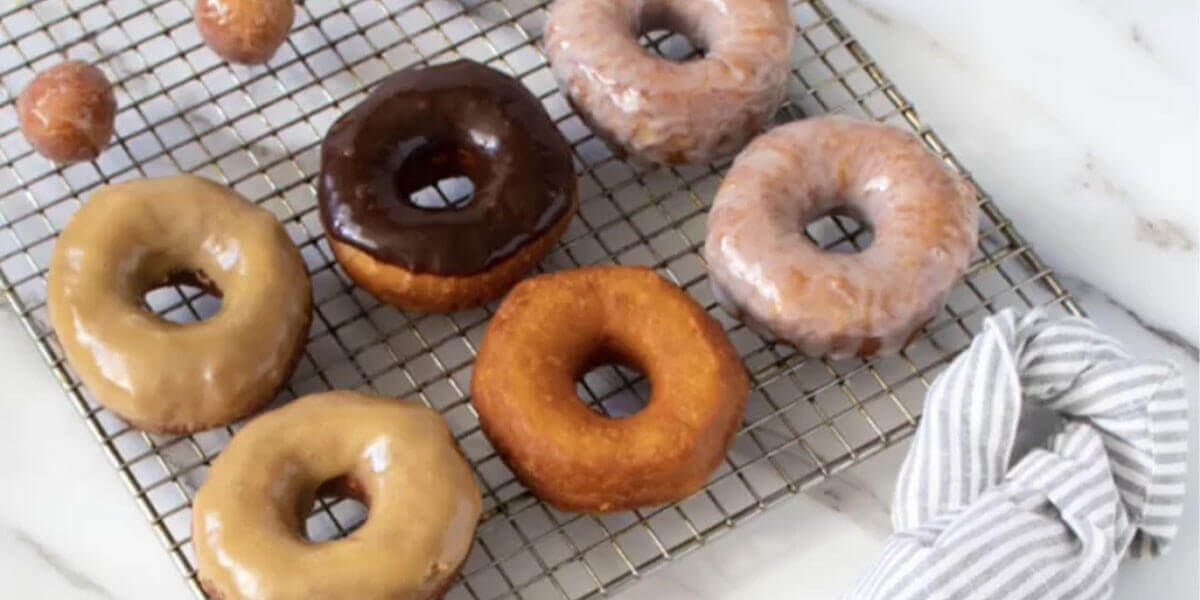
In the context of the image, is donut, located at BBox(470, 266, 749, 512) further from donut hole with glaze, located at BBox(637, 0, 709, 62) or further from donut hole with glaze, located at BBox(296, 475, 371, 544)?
donut hole with glaze, located at BBox(637, 0, 709, 62)

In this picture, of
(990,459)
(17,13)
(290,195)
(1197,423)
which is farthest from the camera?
(17,13)

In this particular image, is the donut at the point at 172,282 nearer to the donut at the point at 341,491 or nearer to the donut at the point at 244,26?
the donut at the point at 341,491

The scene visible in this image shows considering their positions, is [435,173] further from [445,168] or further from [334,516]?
[334,516]

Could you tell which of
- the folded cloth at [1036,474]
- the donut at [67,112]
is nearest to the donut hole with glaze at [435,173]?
the donut at [67,112]

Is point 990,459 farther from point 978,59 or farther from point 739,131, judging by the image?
point 978,59

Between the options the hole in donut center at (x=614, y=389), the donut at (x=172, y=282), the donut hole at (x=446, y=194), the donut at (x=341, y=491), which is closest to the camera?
the donut at (x=341, y=491)

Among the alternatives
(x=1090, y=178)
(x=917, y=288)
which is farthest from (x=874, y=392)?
(x=1090, y=178)

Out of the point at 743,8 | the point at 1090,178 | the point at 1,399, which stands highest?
the point at 743,8
